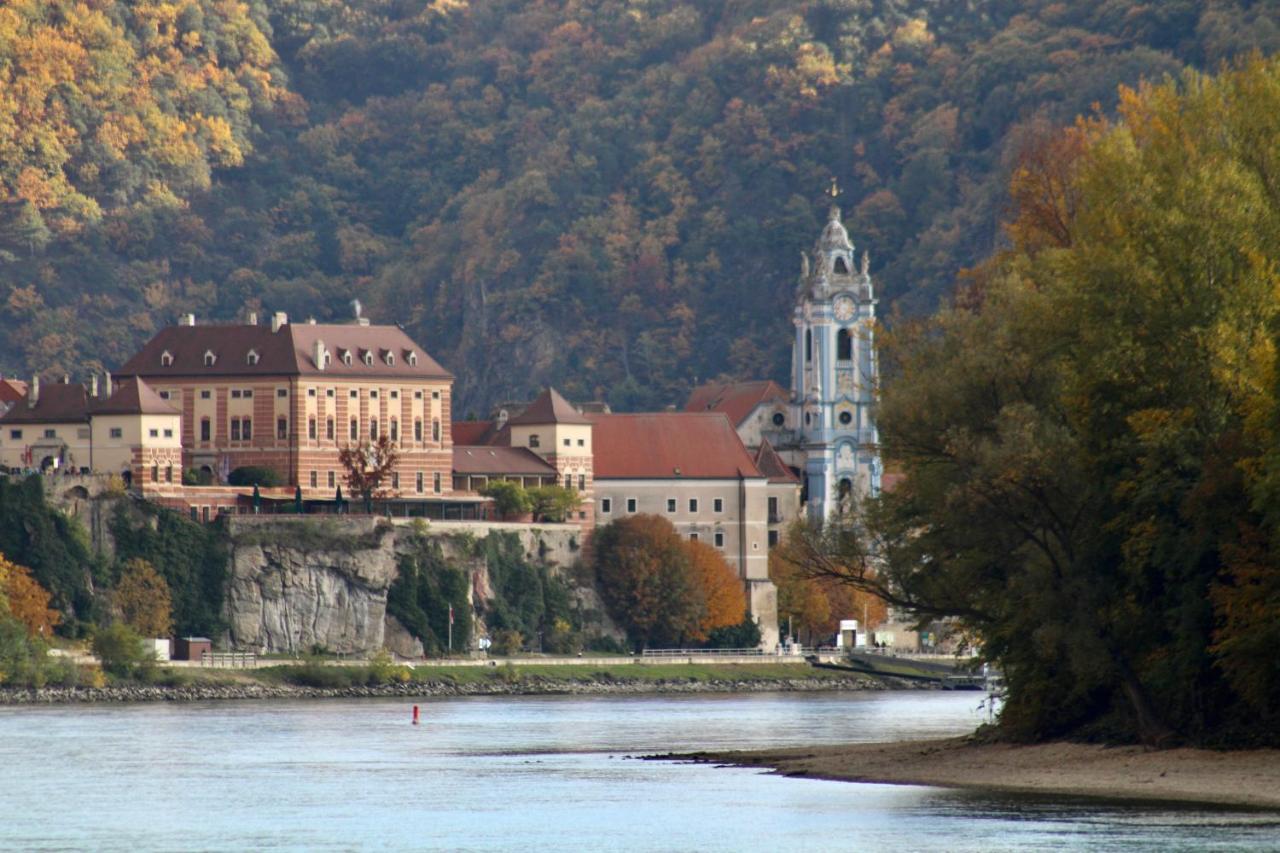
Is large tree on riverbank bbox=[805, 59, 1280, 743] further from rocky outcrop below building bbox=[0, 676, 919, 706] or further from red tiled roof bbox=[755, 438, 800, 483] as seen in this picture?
red tiled roof bbox=[755, 438, 800, 483]

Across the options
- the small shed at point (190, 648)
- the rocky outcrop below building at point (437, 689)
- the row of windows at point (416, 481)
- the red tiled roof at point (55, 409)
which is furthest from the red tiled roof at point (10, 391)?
the rocky outcrop below building at point (437, 689)

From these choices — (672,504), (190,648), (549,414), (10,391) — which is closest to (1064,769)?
(190,648)

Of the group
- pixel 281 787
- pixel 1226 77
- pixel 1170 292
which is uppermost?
pixel 1226 77

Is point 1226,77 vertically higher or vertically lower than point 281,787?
higher

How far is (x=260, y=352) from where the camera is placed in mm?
168875

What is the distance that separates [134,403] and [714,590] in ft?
107

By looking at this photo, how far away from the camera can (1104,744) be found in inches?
2923

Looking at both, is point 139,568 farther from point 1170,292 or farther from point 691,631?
point 1170,292

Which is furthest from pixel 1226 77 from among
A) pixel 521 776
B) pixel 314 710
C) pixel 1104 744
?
pixel 314 710

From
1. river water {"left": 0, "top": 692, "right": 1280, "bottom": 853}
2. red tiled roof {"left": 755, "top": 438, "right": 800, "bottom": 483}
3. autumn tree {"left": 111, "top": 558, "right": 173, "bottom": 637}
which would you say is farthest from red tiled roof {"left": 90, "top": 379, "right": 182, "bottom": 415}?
red tiled roof {"left": 755, "top": 438, "right": 800, "bottom": 483}

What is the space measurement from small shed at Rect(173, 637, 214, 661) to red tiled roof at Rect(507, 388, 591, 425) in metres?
34.5

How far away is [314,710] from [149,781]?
1685 inches

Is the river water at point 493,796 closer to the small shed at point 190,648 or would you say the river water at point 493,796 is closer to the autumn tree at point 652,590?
the small shed at point 190,648

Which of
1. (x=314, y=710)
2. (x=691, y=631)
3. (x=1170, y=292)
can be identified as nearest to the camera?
(x=1170, y=292)
